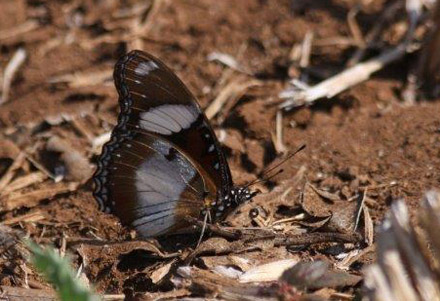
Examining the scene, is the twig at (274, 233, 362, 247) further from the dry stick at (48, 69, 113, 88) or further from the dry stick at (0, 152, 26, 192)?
the dry stick at (48, 69, 113, 88)

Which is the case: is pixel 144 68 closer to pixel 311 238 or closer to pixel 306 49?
pixel 311 238

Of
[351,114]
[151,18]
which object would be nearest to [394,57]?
[351,114]

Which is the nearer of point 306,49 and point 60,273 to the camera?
point 60,273

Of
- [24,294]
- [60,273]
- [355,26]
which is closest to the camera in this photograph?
[60,273]

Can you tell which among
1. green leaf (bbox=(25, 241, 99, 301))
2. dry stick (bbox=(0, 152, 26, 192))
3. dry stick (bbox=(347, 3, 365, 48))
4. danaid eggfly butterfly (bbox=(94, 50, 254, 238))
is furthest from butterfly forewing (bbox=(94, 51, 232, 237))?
dry stick (bbox=(347, 3, 365, 48))

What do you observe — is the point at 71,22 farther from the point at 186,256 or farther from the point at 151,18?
the point at 186,256

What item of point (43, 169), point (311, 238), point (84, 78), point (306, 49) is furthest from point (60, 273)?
point (306, 49)
